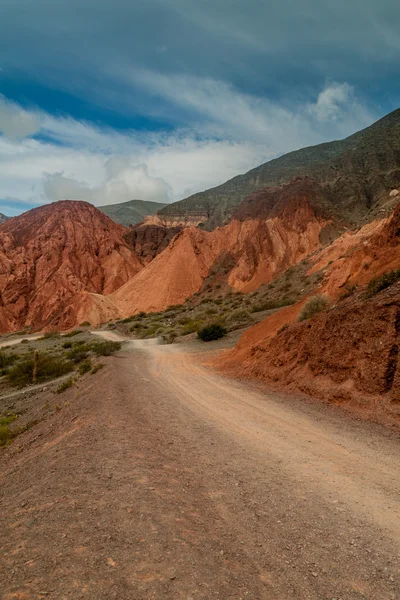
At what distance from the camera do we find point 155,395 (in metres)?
10.4

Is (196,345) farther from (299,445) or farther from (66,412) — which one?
(299,445)

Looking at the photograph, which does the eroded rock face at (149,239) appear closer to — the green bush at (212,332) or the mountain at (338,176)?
the mountain at (338,176)

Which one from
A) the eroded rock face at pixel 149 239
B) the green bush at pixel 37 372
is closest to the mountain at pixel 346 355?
the green bush at pixel 37 372

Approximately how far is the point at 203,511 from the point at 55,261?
8549cm

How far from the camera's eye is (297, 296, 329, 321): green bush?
1416 cm

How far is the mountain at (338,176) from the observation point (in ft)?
187

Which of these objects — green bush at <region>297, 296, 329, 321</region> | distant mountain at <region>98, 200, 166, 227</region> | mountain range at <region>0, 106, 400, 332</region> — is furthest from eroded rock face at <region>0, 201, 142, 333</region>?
distant mountain at <region>98, 200, 166, 227</region>

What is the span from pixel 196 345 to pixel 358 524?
66.9ft

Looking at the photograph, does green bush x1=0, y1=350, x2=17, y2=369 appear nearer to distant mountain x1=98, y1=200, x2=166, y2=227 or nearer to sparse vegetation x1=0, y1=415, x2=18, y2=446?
sparse vegetation x1=0, y1=415, x2=18, y2=446

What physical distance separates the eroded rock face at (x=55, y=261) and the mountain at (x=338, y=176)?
24927mm

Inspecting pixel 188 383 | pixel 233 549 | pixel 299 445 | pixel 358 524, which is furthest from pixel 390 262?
pixel 233 549

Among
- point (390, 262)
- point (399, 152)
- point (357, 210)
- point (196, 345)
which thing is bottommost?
point (196, 345)

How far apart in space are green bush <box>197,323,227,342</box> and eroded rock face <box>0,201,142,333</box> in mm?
43310

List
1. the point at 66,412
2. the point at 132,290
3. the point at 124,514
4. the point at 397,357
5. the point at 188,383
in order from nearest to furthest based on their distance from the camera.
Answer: the point at 124,514 < the point at 397,357 < the point at 66,412 < the point at 188,383 < the point at 132,290
